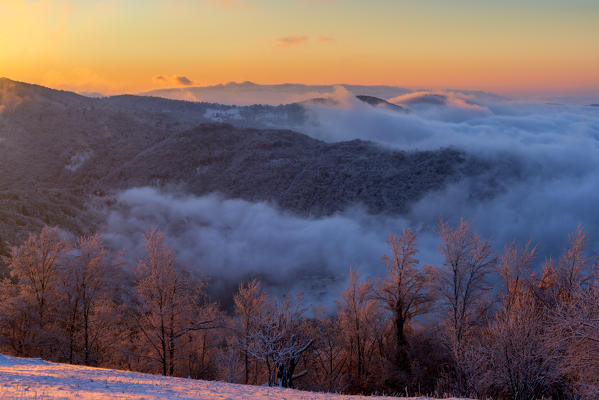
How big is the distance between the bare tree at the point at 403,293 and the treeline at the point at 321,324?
2.7 inches

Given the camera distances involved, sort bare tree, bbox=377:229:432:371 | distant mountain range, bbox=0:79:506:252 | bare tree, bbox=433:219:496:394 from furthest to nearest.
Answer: distant mountain range, bbox=0:79:506:252, bare tree, bbox=377:229:432:371, bare tree, bbox=433:219:496:394

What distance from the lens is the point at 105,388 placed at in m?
11.3

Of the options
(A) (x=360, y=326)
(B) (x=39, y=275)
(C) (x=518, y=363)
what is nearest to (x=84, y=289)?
(B) (x=39, y=275)

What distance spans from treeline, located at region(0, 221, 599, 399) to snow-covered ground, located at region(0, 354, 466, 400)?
223 inches

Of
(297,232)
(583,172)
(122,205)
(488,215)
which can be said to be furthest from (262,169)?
(583,172)

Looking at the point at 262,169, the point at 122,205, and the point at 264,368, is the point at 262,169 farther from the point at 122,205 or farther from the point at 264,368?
the point at 264,368

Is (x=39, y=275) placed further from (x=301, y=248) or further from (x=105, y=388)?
(x=301, y=248)

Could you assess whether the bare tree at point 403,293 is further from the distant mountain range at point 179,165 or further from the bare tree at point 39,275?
the distant mountain range at point 179,165

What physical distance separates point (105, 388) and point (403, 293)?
19.1m

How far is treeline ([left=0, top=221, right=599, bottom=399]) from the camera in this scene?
18500 mm

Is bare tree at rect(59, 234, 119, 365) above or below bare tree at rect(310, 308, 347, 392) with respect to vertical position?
above

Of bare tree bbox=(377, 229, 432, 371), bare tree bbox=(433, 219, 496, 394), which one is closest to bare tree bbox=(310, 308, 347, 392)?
bare tree bbox=(377, 229, 432, 371)

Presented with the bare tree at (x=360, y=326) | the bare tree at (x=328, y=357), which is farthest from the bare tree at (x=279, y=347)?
the bare tree at (x=360, y=326)

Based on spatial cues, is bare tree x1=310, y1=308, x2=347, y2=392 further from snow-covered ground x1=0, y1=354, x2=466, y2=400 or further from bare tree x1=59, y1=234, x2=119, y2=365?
bare tree x1=59, y1=234, x2=119, y2=365
